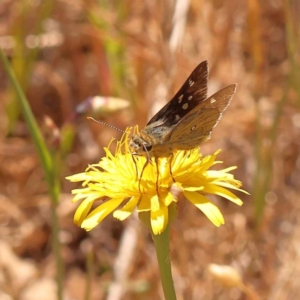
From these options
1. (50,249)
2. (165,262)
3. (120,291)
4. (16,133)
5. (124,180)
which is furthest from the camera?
(16,133)

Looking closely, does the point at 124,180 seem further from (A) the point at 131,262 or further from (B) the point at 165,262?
(A) the point at 131,262

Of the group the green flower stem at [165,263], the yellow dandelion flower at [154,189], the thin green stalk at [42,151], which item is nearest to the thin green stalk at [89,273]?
the thin green stalk at [42,151]

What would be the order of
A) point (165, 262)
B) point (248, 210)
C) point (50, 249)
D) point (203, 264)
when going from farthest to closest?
point (50, 249)
point (248, 210)
point (203, 264)
point (165, 262)

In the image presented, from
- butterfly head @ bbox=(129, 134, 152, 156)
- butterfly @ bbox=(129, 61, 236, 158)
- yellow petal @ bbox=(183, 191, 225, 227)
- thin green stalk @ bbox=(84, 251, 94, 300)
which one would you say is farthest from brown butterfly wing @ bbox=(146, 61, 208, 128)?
thin green stalk @ bbox=(84, 251, 94, 300)

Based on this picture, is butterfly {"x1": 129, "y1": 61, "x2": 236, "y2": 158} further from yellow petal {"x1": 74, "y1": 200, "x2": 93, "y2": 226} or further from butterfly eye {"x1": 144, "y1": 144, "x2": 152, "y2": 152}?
yellow petal {"x1": 74, "y1": 200, "x2": 93, "y2": 226}

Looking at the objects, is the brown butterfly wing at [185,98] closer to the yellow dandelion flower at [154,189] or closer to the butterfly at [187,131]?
the butterfly at [187,131]

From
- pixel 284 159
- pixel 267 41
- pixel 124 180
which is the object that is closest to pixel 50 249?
pixel 284 159
